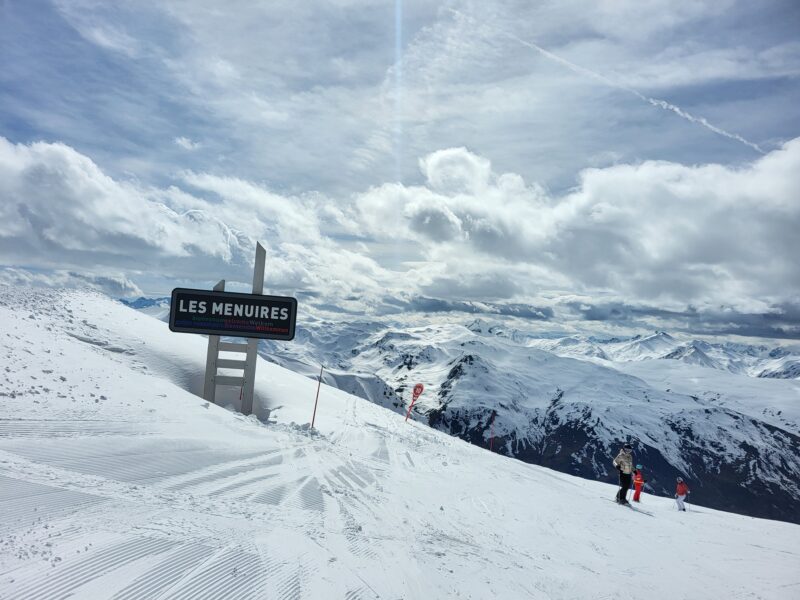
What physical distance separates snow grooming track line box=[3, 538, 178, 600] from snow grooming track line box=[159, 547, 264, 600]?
2.37 feet

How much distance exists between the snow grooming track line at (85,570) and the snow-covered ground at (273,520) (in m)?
0.02

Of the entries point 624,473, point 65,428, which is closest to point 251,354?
point 65,428

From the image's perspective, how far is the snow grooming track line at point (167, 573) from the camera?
5195 mm

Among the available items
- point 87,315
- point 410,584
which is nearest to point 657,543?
point 410,584

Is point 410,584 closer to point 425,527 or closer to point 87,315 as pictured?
point 425,527

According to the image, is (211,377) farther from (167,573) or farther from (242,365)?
(167,573)

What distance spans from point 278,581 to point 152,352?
19812 millimetres

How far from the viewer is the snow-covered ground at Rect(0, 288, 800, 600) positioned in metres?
5.93

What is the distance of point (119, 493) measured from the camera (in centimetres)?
765

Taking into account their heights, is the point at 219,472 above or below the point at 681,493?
above

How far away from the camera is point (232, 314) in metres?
18.3

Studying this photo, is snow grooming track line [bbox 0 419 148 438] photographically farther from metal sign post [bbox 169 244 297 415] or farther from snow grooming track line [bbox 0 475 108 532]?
metal sign post [bbox 169 244 297 415]

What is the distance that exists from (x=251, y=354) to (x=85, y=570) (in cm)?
1549

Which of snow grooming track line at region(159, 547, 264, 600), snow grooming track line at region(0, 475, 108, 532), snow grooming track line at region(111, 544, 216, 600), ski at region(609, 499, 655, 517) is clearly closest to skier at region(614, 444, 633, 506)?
ski at region(609, 499, 655, 517)
